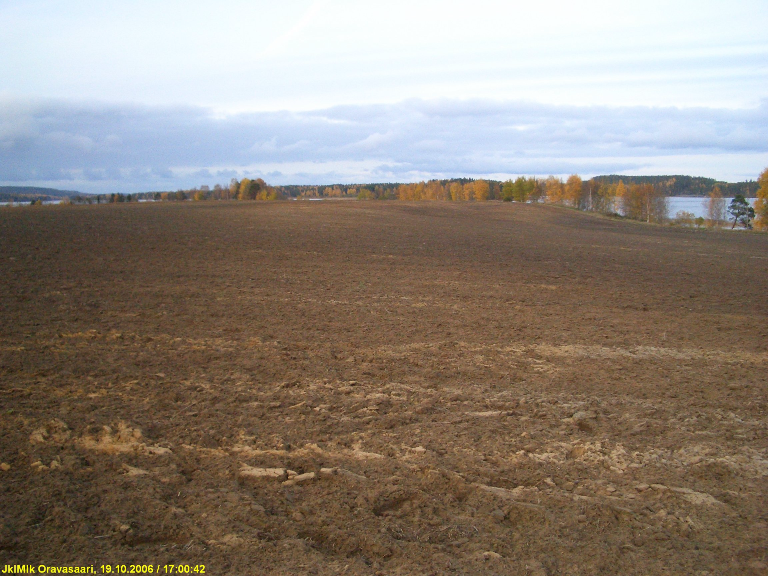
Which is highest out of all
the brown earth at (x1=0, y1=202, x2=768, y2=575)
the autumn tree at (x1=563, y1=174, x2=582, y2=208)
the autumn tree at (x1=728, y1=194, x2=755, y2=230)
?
the autumn tree at (x1=563, y1=174, x2=582, y2=208)

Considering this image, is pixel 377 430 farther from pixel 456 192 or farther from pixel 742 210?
pixel 456 192

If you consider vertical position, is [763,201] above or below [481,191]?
below

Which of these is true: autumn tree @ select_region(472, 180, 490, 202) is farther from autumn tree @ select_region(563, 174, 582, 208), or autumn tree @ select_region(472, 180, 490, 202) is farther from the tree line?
autumn tree @ select_region(563, 174, 582, 208)

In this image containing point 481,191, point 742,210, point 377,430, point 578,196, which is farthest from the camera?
point 481,191

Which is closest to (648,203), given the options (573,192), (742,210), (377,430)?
(742,210)

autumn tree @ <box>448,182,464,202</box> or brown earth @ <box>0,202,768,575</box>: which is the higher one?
autumn tree @ <box>448,182,464,202</box>

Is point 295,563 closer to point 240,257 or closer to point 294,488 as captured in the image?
point 294,488

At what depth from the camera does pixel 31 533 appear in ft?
12.2

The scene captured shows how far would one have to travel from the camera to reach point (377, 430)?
547 cm

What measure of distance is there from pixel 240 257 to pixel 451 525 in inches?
555

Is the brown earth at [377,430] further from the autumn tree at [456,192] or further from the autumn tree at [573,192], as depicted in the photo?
the autumn tree at [456,192]

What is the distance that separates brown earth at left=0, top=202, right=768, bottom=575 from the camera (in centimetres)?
376

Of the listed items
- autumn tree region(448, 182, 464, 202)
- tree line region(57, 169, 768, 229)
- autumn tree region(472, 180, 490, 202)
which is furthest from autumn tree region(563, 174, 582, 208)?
autumn tree region(448, 182, 464, 202)

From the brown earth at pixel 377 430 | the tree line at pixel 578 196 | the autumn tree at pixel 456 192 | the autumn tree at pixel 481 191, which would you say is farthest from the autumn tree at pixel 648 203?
the brown earth at pixel 377 430
